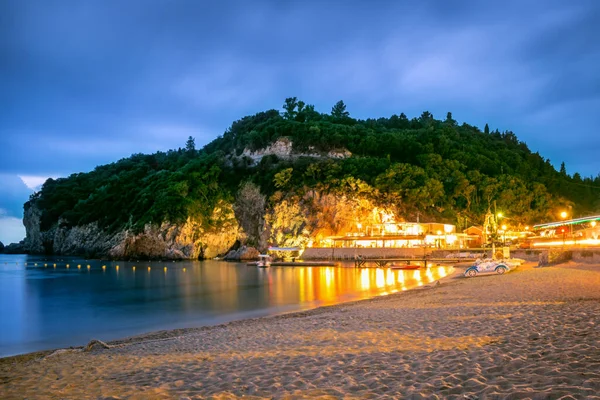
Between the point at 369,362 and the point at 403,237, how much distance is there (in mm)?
62116

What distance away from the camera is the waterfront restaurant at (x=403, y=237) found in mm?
68688

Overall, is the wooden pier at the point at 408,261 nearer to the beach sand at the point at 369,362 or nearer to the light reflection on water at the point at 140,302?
the light reflection on water at the point at 140,302

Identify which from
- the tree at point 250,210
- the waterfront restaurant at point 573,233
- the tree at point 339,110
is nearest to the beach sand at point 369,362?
the waterfront restaurant at point 573,233

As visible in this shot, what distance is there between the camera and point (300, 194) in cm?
8175

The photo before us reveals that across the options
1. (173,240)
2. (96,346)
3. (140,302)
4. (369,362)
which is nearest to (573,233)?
(140,302)

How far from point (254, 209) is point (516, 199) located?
53.9m

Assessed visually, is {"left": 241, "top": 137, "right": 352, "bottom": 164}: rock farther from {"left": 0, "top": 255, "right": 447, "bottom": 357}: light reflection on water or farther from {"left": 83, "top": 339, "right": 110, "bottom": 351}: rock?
{"left": 83, "top": 339, "right": 110, "bottom": 351}: rock

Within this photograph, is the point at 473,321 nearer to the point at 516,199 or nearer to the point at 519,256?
the point at 519,256

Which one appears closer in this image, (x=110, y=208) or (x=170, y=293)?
(x=170, y=293)

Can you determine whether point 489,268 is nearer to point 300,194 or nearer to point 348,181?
point 348,181

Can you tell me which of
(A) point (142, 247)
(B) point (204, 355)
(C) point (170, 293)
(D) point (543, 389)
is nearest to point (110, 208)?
(A) point (142, 247)

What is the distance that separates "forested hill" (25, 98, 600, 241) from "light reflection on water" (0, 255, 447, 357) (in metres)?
40.2

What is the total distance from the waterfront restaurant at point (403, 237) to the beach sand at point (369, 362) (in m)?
55.8

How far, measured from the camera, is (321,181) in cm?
8294
